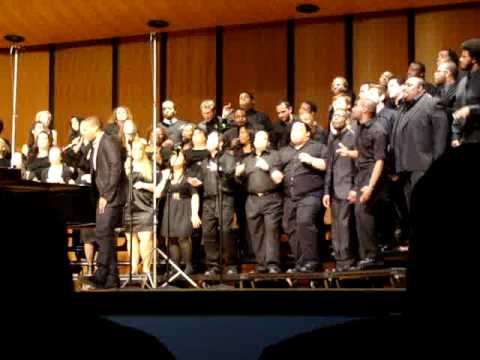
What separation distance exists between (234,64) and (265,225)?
563 cm

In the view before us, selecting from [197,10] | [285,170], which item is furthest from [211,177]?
[197,10]

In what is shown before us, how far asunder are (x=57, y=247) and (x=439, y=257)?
0.48m

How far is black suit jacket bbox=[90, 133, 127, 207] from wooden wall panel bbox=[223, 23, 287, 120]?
5678 mm

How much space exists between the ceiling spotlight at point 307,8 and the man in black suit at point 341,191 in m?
4.61

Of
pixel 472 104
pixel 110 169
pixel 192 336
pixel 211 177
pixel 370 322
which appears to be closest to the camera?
pixel 370 322

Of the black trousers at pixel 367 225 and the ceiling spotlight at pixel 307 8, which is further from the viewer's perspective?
the ceiling spotlight at pixel 307 8

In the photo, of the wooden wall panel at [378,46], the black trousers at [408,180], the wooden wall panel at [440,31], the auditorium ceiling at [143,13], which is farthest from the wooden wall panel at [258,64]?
the black trousers at [408,180]

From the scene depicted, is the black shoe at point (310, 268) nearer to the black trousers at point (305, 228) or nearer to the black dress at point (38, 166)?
the black trousers at point (305, 228)

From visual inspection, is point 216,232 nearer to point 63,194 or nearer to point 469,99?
point 469,99

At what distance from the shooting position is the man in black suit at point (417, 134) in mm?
6555

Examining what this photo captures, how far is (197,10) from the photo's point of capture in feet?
39.2

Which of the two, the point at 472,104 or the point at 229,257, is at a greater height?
the point at 472,104

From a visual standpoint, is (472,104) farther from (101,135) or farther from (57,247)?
(57,247)

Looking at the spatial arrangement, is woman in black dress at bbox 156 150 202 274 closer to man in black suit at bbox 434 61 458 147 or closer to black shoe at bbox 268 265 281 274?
black shoe at bbox 268 265 281 274
